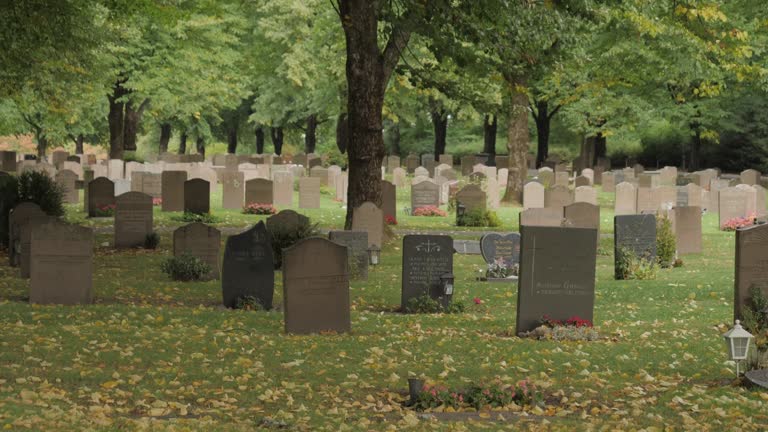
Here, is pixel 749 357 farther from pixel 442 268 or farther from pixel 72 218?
pixel 72 218

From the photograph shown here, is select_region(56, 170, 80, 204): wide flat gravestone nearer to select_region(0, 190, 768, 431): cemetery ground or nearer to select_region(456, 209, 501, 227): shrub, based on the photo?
select_region(456, 209, 501, 227): shrub

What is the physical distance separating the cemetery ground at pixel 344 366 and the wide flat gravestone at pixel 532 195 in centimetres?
1648

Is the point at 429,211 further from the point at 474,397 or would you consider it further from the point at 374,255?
the point at 474,397

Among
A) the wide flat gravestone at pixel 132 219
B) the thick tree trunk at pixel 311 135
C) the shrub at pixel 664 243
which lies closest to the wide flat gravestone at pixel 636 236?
the shrub at pixel 664 243

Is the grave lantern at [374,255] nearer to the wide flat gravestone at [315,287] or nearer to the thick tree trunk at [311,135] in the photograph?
the wide flat gravestone at [315,287]

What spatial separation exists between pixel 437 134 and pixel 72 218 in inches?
1492

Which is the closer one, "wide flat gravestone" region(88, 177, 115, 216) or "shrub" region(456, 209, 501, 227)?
"wide flat gravestone" region(88, 177, 115, 216)

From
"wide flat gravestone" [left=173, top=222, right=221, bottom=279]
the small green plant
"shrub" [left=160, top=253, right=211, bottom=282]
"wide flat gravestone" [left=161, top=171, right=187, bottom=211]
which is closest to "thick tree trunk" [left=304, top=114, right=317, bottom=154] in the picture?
"wide flat gravestone" [left=161, top=171, right=187, bottom=211]

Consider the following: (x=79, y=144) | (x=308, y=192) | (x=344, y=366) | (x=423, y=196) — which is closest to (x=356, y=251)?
(x=344, y=366)

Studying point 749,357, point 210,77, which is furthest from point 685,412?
point 210,77

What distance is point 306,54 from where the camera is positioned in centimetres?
4831

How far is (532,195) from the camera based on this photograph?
34750mm

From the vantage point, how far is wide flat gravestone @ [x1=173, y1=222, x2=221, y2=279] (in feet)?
61.7

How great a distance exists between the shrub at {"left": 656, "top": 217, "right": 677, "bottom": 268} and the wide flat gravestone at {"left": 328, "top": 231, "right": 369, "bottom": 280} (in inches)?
213
